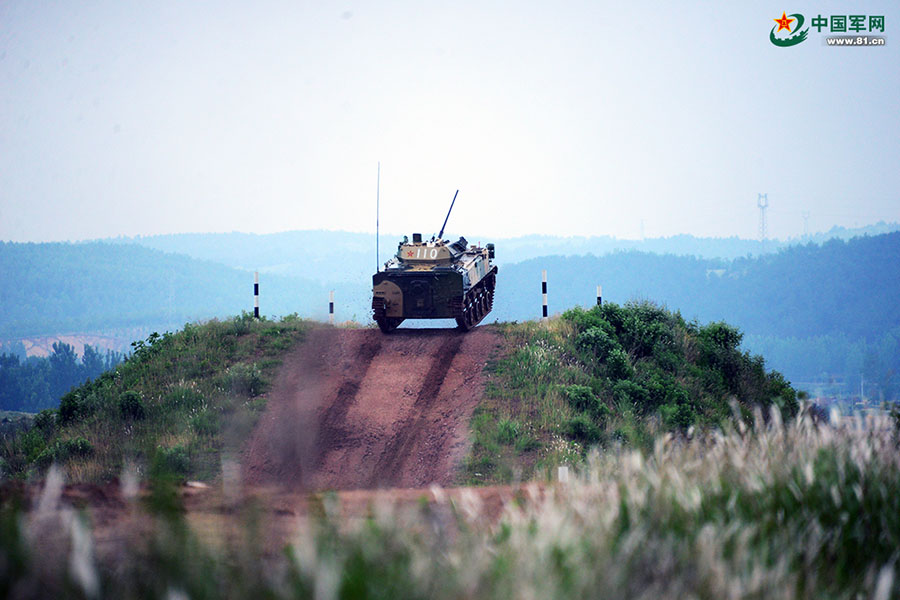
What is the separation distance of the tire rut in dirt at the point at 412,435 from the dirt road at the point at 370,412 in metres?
0.02

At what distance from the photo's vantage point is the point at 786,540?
5.36 meters

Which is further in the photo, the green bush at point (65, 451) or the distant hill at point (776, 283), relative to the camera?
the distant hill at point (776, 283)

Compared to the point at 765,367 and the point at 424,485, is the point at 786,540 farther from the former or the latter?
the point at 765,367

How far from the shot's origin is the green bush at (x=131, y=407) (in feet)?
54.1

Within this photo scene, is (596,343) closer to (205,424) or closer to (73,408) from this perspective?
(205,424)

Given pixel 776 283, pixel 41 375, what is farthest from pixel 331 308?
pixel 776 283

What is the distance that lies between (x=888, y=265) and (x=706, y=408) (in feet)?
469

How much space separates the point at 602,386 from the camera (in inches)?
683

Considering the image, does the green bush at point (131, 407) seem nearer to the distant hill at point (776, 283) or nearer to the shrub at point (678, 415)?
the shrub at point (678, 415)

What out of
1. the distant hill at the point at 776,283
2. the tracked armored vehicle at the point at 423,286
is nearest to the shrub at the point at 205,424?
the tracked armored vehicle at the point at 423,286

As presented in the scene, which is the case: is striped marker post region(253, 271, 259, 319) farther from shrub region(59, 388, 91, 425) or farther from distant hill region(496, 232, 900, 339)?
distant hill region(496, 232, 900, 339)

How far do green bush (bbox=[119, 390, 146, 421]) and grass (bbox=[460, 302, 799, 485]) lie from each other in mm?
6771

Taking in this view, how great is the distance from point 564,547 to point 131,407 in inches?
547

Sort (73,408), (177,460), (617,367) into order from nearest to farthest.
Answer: (177,460) < (73,408) < (617,367)
